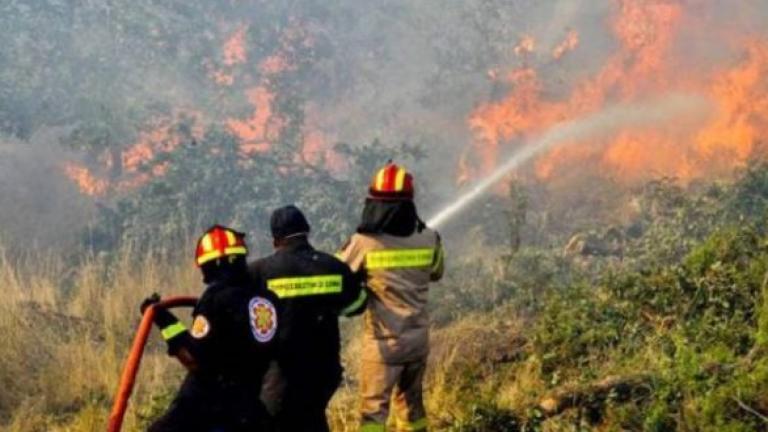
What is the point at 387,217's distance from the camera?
209 inches

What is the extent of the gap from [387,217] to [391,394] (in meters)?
1.08

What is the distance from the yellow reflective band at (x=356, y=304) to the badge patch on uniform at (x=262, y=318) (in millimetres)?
741

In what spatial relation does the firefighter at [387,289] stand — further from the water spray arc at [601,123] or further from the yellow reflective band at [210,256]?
the water spray arc at [601,123]

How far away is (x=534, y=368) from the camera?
6.77 metres

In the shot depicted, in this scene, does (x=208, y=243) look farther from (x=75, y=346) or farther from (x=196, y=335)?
(x=75, y=346)

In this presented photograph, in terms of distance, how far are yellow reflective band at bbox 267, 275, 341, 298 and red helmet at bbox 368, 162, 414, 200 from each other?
622 mm

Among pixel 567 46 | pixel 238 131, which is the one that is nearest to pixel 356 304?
pixel 238 131

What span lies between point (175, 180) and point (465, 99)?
23.7 feet

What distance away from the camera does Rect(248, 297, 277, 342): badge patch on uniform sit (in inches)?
169

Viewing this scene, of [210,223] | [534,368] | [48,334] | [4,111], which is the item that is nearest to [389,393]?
[534,368]

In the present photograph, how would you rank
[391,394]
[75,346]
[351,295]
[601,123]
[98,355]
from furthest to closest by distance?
[601,123] → [98,355] → [75,346] → [391,394] → [351,295]

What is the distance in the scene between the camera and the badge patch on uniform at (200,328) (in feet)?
13.7

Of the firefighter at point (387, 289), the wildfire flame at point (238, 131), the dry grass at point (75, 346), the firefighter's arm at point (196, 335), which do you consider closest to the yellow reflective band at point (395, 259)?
the firefighter at point (387, 289)

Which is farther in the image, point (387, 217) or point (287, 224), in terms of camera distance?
point (387, 217)
